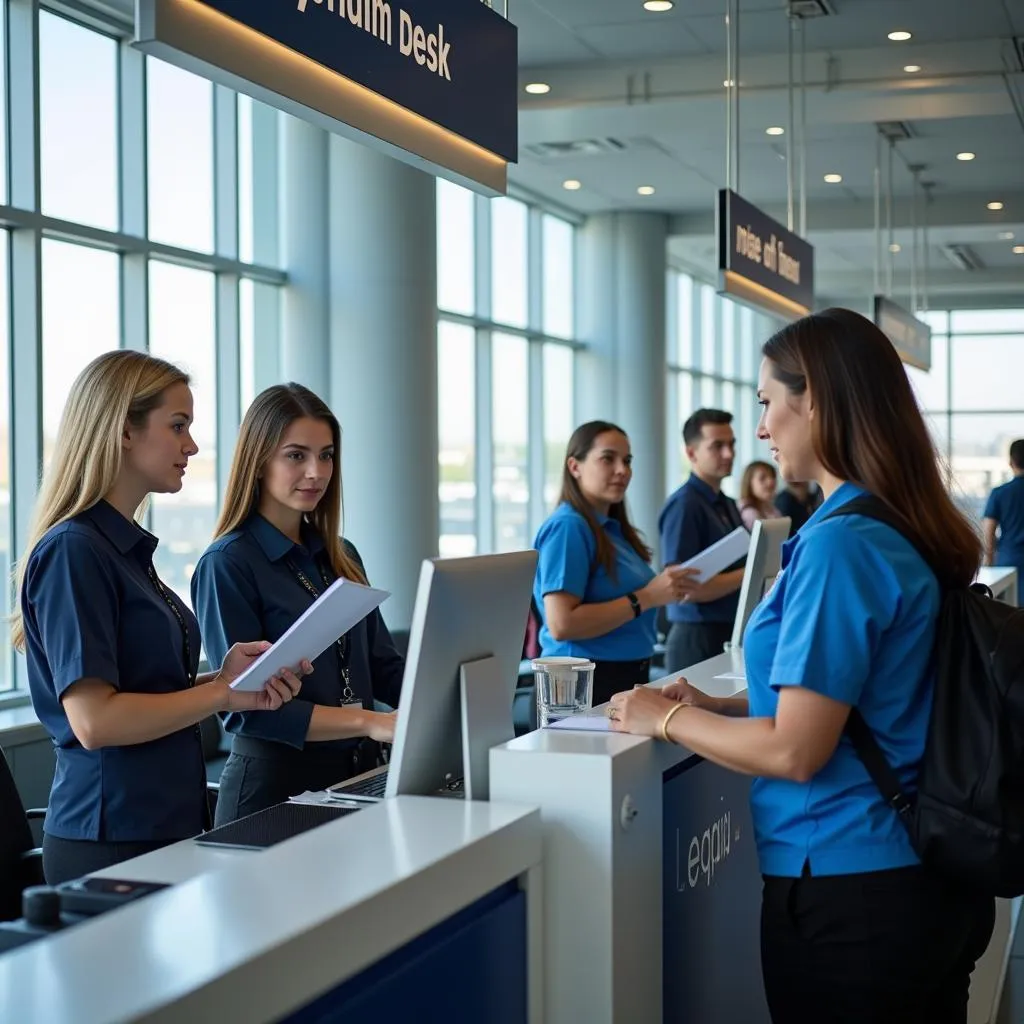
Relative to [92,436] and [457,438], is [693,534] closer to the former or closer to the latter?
[92,436]

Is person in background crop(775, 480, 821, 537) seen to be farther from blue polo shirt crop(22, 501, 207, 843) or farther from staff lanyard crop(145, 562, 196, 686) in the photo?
blue polo shirt crop(22, 501, 207, 843)

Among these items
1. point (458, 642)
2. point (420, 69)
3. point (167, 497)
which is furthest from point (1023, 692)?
point (167, 497)

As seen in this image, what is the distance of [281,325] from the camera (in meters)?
7.64

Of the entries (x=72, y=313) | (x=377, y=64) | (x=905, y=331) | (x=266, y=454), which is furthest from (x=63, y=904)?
(x=905, y=331)

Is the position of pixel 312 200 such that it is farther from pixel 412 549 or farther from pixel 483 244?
pixel 483 244

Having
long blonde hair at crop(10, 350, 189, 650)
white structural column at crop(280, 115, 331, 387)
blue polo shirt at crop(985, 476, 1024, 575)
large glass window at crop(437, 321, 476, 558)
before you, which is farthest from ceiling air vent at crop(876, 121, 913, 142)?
long blonde hair at crop(10, 350, 189, 650)

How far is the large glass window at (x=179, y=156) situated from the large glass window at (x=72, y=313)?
1.46ft

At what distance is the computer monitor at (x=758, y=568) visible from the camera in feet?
13.7

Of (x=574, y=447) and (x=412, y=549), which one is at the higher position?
(x=574, y=447)

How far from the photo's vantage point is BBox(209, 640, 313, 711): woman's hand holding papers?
95.6 inches

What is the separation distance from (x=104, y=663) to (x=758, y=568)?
2509 millimetres

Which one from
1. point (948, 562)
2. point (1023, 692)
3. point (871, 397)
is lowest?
point (1023, 692)

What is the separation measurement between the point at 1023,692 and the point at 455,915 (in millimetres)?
824

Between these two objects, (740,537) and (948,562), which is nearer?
(948,562)
